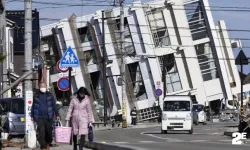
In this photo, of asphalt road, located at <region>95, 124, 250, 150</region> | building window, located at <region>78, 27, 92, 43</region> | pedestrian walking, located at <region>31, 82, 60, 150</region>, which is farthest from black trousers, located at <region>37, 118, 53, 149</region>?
building window, located at <region>78, 27, 92, 43</region>

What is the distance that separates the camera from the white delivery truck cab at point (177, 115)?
126ft

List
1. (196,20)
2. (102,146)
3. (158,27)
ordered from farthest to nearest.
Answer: (196,20), (158,27), (102,146)

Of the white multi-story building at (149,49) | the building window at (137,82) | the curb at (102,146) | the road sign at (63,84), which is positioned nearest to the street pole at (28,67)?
the curb at (102,146)

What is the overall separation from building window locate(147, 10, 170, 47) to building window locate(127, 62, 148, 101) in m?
3.27

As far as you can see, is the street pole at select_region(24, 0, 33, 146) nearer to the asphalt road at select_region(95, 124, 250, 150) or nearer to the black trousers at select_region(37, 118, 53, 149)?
the asphalt road at select_region(95, 124, 250, 150)

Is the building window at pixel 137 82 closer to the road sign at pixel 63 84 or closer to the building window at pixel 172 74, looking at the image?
the building window at pixel 172 74

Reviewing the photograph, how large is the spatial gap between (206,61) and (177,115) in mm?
37057

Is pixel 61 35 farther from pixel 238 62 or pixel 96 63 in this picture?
pixel 238 62

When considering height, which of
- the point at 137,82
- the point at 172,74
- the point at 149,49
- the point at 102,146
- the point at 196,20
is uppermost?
the point at 196,20

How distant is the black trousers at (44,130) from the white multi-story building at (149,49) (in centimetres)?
5191

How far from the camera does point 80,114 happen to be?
58.4 feet

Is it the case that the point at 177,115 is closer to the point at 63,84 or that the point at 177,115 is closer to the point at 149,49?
the point at 63,84

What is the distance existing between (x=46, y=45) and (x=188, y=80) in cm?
1546

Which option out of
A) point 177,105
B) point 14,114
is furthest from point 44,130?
point 177,105
